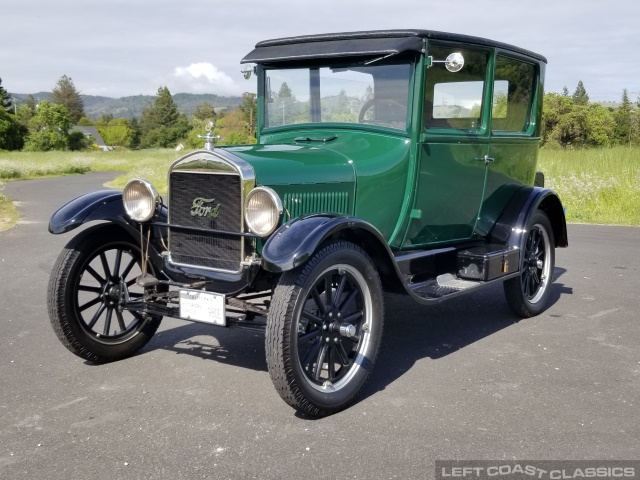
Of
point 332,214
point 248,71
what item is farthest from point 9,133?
point 332,214

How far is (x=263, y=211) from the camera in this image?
391 centimetres

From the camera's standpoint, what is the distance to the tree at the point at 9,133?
60750 millimetres

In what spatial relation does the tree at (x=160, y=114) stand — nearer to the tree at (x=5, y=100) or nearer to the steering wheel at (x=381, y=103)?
the tree at (x=5, y=100)

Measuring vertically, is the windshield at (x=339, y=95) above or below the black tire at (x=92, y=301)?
above

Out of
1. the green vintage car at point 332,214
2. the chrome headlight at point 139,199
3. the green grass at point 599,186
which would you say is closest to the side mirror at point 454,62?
the green vintage car at point 332,214

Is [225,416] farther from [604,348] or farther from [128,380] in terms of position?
[604,348]

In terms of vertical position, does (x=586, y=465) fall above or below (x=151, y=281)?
below

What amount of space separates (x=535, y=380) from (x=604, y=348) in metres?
0.97

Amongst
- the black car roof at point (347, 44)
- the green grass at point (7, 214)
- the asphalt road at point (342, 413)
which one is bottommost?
the green grass at point (7, 214)

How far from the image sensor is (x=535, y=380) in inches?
168

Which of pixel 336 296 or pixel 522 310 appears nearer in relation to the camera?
pixel 336 296

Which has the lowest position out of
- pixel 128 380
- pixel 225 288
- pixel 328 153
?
pixel 128 380

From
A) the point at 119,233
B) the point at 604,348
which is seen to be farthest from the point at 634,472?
the point at 119,233

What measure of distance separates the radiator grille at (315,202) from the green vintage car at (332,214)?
0.01 meters
